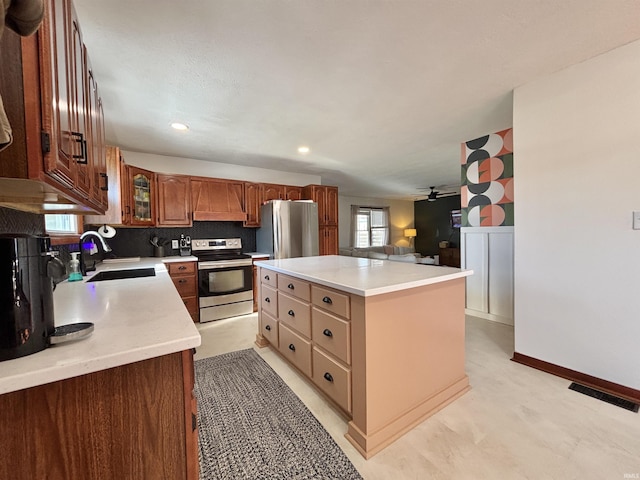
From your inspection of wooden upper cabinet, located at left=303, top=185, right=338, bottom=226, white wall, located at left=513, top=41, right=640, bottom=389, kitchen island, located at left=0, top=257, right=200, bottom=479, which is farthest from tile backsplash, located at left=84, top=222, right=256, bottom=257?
white wall, located at left=513, top=41, right=640, bottom=389

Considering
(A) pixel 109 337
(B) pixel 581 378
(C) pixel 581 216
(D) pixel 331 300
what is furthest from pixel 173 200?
(B) pixel 581 378

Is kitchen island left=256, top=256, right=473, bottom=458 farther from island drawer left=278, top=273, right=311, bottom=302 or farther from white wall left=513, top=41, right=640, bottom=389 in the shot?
white wall left=513, top=41, right=640, bottom=389

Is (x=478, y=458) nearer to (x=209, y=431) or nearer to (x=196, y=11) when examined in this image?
(x=209, y=431)

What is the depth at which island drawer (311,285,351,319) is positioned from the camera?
1.54 metres

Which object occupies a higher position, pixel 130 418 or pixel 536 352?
pixel 130 418

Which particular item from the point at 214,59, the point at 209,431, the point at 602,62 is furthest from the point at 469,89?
the point at 209,431

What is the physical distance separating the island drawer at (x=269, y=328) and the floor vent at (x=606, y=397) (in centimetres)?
233

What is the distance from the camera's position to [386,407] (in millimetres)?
1506

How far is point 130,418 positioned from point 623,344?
285 cm

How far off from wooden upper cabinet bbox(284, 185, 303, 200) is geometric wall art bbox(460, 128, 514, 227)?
8.61 feet

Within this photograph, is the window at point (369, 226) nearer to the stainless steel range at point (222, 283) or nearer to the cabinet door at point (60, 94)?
the stainless steel range at point (222, 283)

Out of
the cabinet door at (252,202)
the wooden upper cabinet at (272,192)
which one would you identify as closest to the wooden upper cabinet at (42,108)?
the cabinet door at (252,202)

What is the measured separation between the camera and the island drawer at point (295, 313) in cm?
193

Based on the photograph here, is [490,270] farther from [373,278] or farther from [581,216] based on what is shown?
[373,278]
